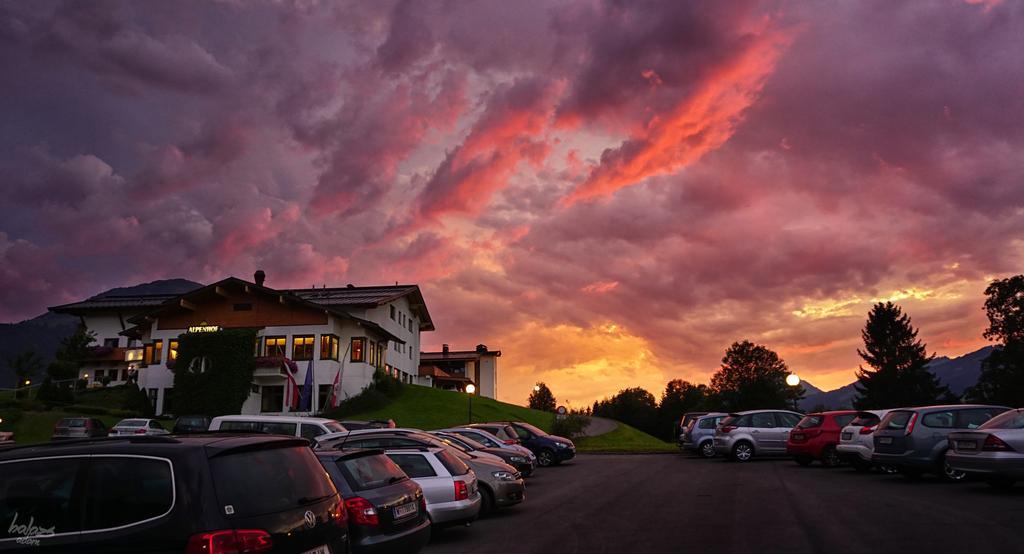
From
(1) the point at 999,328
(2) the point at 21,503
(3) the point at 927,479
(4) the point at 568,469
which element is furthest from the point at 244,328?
(1) the point at 999,328

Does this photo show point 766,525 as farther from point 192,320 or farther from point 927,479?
point 192,320

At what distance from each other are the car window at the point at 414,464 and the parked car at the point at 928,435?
1104 cm

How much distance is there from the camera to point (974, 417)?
15812 millimetres

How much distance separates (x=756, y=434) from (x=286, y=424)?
15.8 m

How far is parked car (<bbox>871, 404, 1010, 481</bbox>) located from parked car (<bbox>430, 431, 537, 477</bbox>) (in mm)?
8823

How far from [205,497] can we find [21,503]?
126 cm

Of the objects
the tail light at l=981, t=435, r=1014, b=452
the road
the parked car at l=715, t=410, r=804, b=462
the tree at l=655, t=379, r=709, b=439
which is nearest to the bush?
the parked car at l=715, t=410, r=804, b=462

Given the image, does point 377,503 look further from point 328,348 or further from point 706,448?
point 328,348

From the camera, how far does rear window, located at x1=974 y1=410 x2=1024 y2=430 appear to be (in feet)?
43.2

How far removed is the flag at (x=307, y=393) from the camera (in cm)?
4222

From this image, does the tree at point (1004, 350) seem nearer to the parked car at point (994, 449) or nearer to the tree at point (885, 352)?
the tree at point (885, 352)

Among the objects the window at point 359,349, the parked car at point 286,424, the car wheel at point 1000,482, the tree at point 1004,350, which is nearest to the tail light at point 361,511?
the parked car at point 286,424

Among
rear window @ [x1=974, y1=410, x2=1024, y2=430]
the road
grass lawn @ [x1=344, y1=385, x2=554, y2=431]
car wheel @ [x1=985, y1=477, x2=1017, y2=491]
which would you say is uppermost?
grass lawn @ [x1=344, y1=385, x2=554, y2=431]

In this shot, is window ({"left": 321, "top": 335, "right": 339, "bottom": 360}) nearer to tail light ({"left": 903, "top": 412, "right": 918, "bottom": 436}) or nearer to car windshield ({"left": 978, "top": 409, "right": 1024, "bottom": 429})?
tail light ({"left": 903, "top": 412, "right": 918, "bottom": 436})
